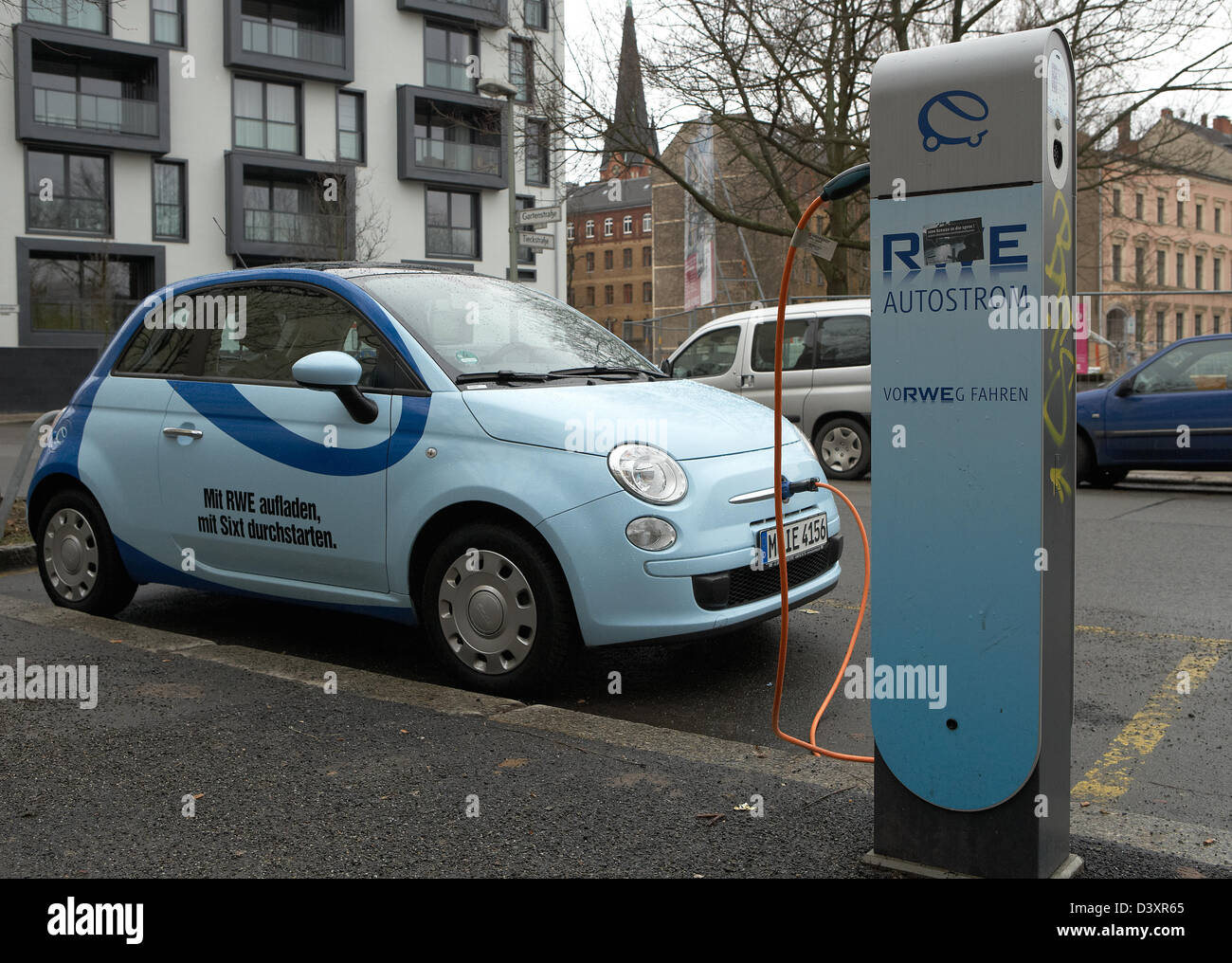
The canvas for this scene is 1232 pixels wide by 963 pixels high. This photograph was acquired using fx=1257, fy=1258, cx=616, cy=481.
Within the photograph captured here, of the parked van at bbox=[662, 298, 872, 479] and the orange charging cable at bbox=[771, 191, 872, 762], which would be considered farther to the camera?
the parked van at bbox=[662, 298, 872, 479]

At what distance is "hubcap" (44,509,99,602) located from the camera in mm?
6227

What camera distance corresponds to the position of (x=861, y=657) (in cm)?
558

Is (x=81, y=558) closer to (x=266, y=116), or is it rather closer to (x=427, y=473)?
(x=427, y=473)

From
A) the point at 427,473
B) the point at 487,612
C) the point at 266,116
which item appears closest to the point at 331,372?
the point at 427,473

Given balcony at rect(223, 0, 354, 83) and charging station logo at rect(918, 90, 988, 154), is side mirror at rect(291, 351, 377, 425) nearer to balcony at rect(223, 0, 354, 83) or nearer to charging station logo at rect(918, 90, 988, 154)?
charging station logo at rect(918, 90, 988, 154)

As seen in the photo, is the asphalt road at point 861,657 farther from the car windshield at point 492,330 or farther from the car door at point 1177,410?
the car door at point 1177,410

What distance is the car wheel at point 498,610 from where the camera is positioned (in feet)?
15.2

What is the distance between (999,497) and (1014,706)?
0.46 m

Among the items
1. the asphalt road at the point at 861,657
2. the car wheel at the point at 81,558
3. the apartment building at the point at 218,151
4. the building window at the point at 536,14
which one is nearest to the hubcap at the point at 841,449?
the asphalt road at the point at 861,657

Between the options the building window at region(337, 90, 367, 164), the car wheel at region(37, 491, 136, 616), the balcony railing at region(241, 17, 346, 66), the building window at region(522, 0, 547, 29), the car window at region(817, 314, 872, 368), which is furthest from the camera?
the building window at region(522, 0, 547, 29)

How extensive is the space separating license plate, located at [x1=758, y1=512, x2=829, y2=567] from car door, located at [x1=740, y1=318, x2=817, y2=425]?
27.9ft

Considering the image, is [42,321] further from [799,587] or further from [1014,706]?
[1014,706]

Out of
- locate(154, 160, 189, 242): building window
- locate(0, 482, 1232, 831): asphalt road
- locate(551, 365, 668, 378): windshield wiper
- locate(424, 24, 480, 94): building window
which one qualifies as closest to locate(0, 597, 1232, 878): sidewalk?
locate(0, 482, 1232, 831): asphalt road
